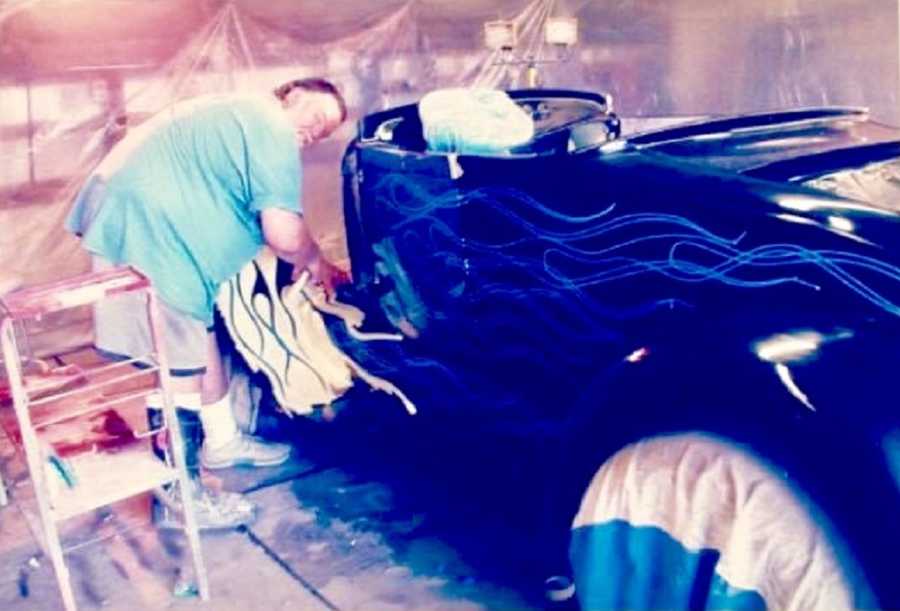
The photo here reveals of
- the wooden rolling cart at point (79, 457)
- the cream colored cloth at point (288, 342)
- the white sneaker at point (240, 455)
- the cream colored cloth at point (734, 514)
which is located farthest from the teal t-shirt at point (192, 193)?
the cream colored cloth at point (734, 514)

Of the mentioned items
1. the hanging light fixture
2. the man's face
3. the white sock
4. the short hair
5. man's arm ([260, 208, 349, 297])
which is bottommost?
the white sock

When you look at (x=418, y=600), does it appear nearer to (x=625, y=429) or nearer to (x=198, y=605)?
(x=198, y=605)

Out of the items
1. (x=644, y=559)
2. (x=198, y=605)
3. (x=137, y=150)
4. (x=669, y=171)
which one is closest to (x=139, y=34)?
(x=137, y=150)

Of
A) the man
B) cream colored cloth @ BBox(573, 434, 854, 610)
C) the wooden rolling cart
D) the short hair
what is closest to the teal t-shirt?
the man

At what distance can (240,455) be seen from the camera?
3.54 meters

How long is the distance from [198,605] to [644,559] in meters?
1.27

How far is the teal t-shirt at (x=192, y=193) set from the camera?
3.18m

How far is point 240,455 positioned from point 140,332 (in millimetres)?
673

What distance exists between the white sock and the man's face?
1041mm

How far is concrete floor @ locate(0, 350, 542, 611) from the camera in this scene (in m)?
2.65

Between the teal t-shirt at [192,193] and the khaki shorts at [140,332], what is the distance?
51 millimetres

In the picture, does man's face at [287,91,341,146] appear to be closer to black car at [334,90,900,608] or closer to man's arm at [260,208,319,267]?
man's arm at [260,208,319,267]

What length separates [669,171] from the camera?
85.0 inches

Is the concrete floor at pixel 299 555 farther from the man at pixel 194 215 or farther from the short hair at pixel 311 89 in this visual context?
the short hair at pixel 311 89
